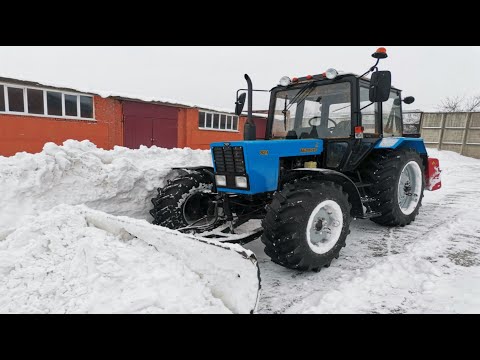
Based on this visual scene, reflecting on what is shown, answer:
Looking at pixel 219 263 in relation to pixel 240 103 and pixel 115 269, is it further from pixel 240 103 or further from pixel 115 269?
pixel 240 103

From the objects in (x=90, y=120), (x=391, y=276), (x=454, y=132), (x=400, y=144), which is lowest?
(x=391, y=276)

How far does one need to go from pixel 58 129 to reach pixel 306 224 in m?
9.32

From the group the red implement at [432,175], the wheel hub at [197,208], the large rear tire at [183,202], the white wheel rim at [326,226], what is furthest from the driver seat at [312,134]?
the red implement at [432,175]

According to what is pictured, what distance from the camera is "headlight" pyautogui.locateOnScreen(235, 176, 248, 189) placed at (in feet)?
11.3

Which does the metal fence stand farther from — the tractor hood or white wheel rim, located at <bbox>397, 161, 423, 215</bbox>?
the tractor hood

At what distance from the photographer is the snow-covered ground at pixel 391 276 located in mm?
2508

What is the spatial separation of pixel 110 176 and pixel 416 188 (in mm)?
4921

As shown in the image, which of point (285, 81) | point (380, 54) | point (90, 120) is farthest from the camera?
point (90, 120)

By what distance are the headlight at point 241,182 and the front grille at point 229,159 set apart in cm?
7

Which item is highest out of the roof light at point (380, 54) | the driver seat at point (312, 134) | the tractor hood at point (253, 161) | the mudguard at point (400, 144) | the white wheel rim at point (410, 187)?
the roof light at point (380, 54)

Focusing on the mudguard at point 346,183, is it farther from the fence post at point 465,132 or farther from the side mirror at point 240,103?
the fence post at point 465,132

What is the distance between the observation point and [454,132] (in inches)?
675

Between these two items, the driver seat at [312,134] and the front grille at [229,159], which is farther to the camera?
the driver seat at [312,134]

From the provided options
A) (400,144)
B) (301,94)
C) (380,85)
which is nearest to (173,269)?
(380,85)
